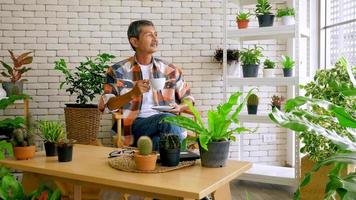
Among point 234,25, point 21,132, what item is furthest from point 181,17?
point 21,132

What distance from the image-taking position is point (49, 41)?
416 centimetres

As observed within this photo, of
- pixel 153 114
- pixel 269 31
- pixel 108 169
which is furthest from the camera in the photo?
pixel 269 31

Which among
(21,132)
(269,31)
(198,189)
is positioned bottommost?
(198,189)

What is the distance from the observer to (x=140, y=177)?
1614 mm

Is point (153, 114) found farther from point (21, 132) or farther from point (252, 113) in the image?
point (252, 113)

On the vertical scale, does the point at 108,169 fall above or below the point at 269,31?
below

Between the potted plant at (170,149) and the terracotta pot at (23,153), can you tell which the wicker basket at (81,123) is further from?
the potted plant at (170,149)

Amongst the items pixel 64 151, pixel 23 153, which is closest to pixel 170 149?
pixel 64 151

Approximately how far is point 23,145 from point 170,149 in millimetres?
847

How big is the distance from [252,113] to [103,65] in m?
1.57

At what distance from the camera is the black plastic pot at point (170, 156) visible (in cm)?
176

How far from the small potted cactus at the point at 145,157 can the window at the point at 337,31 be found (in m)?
2.58

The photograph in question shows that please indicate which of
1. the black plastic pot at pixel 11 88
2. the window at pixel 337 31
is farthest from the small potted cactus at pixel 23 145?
the window at pixel 337 31

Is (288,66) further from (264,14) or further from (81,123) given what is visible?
(81,123)
